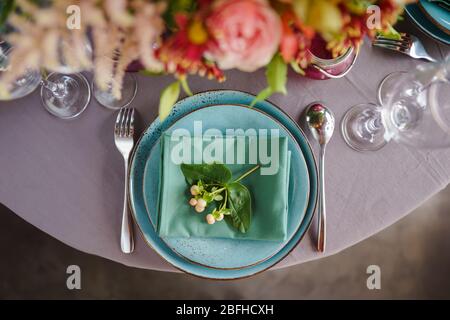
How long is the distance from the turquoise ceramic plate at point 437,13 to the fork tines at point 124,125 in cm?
45

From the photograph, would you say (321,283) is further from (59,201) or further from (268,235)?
(59,201)

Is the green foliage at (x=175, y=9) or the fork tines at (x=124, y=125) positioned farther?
the fork tines at (x=124, y=125)

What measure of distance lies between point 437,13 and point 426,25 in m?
0.02

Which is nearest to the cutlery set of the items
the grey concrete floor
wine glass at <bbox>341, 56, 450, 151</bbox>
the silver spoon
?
the silver spoon

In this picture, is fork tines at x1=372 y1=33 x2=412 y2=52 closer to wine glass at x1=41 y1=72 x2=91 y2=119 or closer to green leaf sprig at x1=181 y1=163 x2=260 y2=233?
green leaf sprig at x1=181 y1=163 x2=260 y2=233

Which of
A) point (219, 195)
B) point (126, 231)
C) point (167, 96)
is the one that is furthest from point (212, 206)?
point (167, 96)

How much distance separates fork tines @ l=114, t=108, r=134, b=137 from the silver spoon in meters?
0.27

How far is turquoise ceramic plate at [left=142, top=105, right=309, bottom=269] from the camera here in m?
0.61

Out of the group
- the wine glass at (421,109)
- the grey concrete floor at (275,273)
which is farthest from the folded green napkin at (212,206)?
the grey concrete floor at (275,273)

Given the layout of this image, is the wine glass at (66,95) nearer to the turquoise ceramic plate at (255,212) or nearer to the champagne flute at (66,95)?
the champagne flute at (66,95)

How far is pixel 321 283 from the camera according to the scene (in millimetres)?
1167

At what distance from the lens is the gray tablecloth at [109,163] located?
2.14 feet

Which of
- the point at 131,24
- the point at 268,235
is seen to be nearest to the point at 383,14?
the point at 131,24

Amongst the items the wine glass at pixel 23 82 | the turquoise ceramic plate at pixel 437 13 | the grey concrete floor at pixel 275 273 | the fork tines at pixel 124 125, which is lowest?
the grey concrete floor at pixel 275 273
